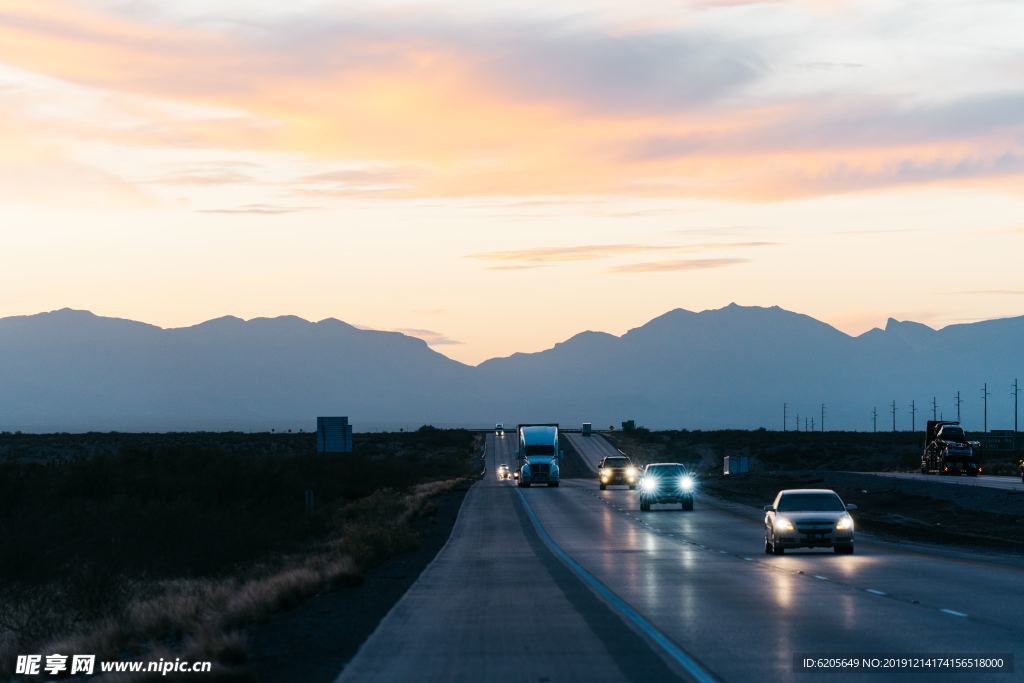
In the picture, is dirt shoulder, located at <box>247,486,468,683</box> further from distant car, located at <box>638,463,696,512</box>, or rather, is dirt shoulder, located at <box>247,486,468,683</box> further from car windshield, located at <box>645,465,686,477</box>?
car windshield, located at <box>645,465,686,477</box>

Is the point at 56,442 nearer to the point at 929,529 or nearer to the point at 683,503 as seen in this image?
the point at 683,503

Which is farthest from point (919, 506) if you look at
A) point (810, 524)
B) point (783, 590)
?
point (783, 590)

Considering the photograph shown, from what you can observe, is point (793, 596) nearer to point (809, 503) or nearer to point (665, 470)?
point (809, 503)

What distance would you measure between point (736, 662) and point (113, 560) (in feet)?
77.9

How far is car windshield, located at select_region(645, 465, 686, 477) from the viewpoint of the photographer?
59000 millimetres

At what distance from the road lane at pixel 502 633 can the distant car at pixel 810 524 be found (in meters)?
5.27

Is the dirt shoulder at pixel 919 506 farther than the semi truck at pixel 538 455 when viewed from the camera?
No

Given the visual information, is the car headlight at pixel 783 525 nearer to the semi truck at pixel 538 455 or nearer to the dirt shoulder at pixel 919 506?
the dirt shoulder at pixel 919 506

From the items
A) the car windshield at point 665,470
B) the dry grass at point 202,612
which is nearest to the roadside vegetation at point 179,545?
the dry grass at point 202,612

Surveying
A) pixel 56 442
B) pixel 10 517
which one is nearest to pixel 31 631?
pixel 10 517

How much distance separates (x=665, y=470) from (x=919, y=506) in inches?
415

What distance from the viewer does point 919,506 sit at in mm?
60094

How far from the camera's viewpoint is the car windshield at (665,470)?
59000 millimetres

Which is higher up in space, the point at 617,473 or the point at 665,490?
the point at 617,473
